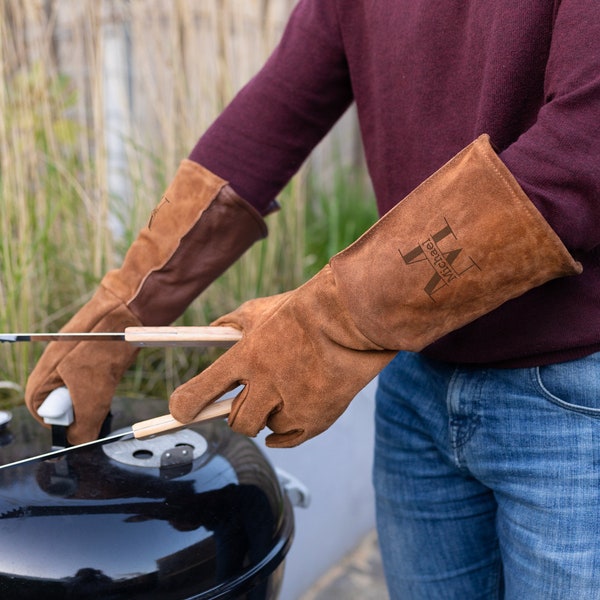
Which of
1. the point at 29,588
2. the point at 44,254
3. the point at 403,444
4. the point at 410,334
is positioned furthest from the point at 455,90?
the point at 44,254

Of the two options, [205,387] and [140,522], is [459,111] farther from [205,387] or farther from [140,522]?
[140,522]

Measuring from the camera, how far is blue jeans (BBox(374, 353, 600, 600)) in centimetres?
95

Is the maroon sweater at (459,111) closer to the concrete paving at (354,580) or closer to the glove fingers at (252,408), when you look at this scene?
the glove fingers at (252,408)

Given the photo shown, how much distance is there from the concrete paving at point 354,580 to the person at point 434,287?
43.9 inches

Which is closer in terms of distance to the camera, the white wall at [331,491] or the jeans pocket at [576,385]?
the jeans pocket at [576,385]

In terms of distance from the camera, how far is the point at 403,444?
1229mm

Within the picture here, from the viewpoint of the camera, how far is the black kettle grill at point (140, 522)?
94 cm

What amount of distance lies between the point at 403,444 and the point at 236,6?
1.63 meters

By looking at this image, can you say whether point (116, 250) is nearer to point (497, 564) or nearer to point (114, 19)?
point (114, 19)

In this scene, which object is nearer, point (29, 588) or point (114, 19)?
point (29, 588)

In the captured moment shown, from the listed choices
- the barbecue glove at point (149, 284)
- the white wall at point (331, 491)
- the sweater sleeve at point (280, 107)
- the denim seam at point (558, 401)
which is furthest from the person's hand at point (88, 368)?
the white wall at point (331, 491)

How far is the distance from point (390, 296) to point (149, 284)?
50cm

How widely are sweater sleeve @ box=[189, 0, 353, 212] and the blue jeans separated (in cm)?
42

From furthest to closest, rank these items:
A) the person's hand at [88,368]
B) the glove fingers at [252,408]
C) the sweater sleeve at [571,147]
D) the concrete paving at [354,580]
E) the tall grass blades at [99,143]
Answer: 1. the concrete paving at [354,580]
2. the tall grass blades at [99,143]
3. the person's hand at [88,368]
4. the glove fingers at [252,408]
5. the sweater sleeve at [571,147]
